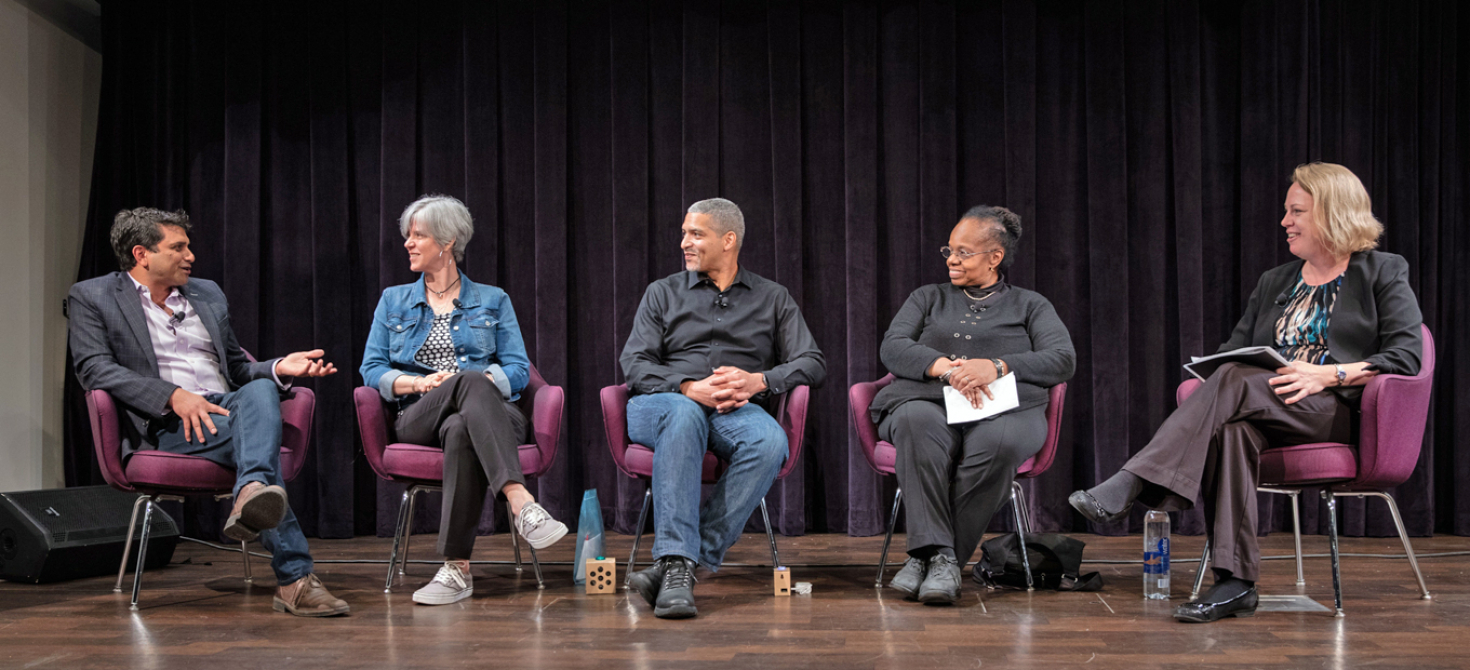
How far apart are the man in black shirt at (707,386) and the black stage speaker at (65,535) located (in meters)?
1.63

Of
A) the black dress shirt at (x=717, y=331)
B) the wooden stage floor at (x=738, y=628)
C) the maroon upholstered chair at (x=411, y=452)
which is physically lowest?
the wooden stage floor at (x=738, y=628)

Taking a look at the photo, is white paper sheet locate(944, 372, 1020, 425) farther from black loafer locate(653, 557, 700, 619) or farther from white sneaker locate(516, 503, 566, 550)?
white sneaker locate(516, 503, 566, 550)

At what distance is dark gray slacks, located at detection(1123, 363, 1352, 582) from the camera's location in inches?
105

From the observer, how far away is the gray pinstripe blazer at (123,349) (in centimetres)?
298

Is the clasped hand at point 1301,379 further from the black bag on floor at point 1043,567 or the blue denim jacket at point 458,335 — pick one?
the blue denim jacket at point 458,335

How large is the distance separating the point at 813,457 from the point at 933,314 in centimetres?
124

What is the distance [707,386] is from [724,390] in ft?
0.20

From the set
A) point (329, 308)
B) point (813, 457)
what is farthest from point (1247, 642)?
point (329, 308)

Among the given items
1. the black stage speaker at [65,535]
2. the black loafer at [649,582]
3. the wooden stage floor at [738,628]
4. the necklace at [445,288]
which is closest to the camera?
the wooden stage floor at [738,628]

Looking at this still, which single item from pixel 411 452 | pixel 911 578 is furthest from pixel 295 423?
pixel 911 578

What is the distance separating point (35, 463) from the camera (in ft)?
14.1

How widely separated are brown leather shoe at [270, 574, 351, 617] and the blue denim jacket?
0.74m

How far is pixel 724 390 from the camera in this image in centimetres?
311

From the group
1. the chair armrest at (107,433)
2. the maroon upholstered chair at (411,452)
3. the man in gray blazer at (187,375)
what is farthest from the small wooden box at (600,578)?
the chair armrest at (107,433)
